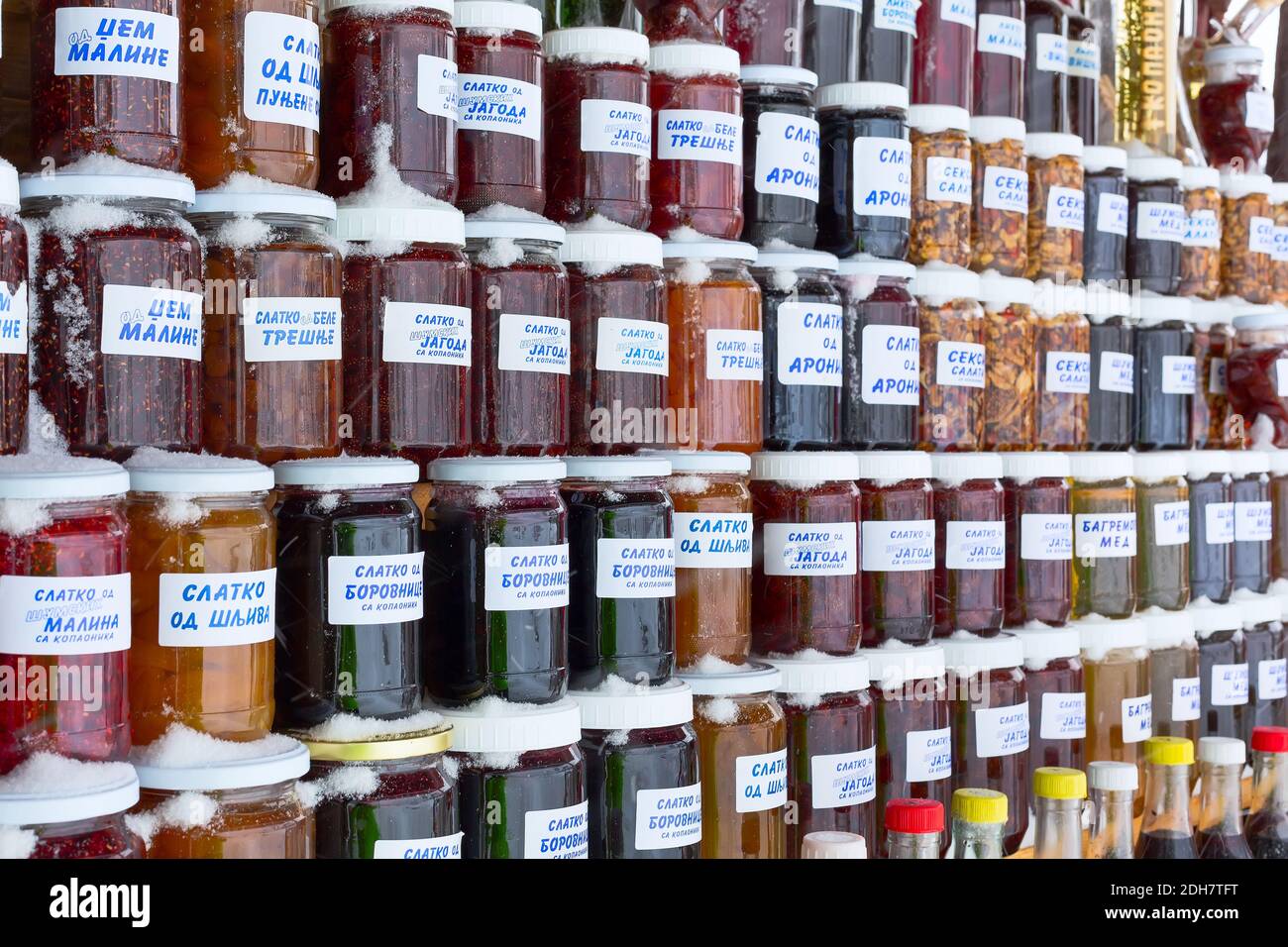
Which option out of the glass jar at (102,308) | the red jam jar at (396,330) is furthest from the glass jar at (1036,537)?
the glass jar at (102,308)

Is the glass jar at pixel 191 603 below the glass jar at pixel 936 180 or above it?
below

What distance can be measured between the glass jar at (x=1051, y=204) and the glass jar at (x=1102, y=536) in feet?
1.09

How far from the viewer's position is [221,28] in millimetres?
1711

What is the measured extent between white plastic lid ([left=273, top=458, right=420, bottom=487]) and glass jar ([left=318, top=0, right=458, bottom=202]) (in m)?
0.36

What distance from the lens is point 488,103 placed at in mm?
1992

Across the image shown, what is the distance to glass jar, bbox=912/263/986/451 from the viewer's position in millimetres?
2555

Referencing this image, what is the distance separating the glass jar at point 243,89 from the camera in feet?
5.61

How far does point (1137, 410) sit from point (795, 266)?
960mm

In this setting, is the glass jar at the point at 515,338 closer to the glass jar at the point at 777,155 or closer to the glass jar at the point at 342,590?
the glass jar at the point at 342,590

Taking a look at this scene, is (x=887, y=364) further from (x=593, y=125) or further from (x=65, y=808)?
(x=65, y=808)

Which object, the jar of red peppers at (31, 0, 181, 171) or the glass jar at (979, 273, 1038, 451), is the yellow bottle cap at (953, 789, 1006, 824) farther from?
the jar of red peppers at (31, 0, 181, 171)

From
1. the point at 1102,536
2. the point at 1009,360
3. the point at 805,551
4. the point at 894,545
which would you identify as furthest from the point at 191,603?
the point at 1102,536

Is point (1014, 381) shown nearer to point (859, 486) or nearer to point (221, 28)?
point (859, 486)

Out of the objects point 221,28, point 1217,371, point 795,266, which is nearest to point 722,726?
point 795,266
